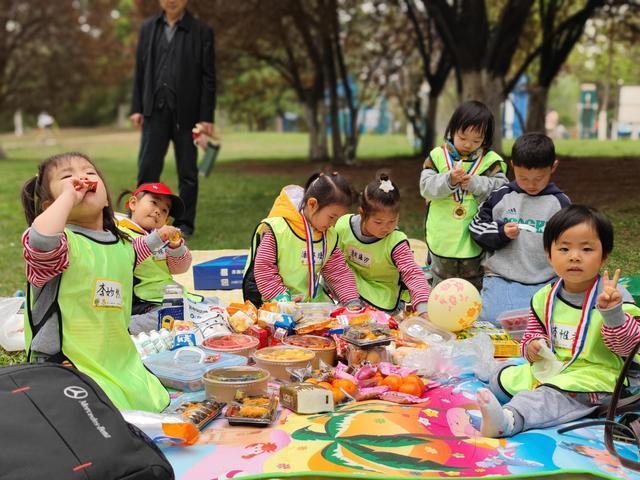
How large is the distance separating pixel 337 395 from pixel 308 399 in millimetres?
174

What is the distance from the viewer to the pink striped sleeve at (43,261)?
2.57 metres

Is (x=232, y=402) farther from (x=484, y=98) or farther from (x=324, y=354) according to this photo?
(x=484, y=98)

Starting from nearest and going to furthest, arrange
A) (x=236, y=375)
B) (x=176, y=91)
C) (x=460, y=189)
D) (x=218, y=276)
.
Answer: (x=236, y=375) < (x=460, y=189) < (x=218, y=276) < (x=176, y=91)

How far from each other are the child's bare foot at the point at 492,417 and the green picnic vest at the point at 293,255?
1746 millimetres

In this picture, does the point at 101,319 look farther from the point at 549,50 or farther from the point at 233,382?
the point at 549,50

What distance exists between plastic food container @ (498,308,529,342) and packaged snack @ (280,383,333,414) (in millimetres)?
1452

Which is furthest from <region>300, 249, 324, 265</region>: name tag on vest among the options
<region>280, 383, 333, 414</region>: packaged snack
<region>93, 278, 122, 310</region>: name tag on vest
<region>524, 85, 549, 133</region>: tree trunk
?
<region>524, 85, 549, 133</region>: tree trunk

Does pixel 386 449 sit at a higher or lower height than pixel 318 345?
lower

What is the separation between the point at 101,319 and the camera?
9.35 ft

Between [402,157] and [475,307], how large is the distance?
1607 centimetres

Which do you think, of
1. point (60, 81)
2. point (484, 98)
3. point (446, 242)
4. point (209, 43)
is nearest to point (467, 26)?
point (484, 98)

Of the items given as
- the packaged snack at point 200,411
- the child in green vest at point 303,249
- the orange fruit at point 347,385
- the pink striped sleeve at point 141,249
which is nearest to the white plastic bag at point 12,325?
the child in green vest at point 303,249

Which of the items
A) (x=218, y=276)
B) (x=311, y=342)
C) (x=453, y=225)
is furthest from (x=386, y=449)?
(x=218, y=276)

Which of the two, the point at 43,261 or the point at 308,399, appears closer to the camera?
the point at 43,261
